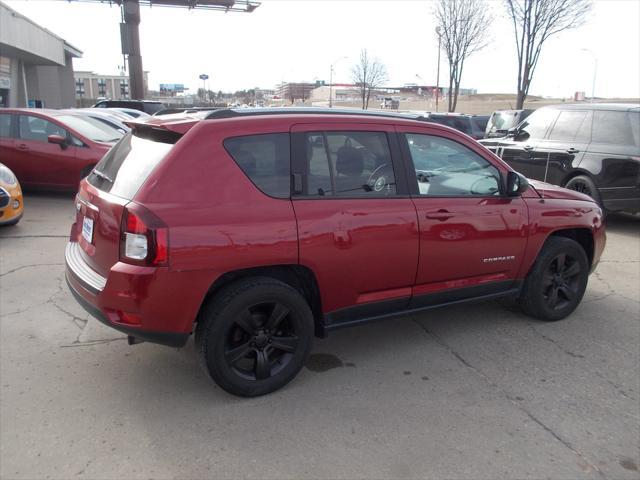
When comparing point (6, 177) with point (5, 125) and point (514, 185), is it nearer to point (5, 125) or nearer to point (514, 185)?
Result: point (5, 125)

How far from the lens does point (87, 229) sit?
3299 mm

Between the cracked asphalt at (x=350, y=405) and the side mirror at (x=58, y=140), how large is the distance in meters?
5.00

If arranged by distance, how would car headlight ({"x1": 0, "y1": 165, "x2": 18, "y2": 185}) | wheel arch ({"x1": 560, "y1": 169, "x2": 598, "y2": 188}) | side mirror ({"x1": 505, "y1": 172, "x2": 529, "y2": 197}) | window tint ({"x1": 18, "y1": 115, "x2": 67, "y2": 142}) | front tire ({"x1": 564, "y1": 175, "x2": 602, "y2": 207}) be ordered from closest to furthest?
side mirror ({"x1": 505, "y1": 172, "x2": 529, "y2": 197}) < car headlight ({"x1": 0, "y1": 165, "x2": 18, "y2": 185}) < front tire ({"x1": 564, "y1": 175, "x2": 602, "y2": 207}) < wheel arch ({"x1": 560, "y1": 169, "x2": 598, "y2": 188}) < window tint ({"x1": 18, "y1": 115, "x2": 67, "y2": 142})

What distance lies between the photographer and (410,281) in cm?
370

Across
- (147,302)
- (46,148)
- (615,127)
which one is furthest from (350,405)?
(46,148)

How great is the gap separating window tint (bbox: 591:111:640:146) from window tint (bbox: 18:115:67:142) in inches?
346

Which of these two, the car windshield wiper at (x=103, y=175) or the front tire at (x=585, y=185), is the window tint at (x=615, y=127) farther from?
the car windshield wiper at (x=103, y=175)

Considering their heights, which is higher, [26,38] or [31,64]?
[26,38]

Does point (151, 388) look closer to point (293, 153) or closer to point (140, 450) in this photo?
point (140, 450)

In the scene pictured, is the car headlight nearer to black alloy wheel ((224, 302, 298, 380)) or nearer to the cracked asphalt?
the cracked asphalt

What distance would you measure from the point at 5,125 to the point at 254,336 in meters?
8.32

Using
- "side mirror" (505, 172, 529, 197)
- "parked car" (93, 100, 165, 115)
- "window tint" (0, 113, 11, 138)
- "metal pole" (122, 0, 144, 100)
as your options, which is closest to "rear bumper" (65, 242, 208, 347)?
"side mirror" (505, 172, 529, 197)

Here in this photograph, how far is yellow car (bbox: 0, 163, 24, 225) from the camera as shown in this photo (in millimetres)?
6676

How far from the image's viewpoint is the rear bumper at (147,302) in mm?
2846
